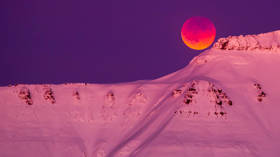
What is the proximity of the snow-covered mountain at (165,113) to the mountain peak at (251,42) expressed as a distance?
181 mm

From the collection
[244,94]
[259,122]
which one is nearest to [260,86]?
[244,94]

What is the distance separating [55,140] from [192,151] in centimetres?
2036

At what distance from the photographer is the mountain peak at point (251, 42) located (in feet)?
323

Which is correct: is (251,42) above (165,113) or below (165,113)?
above

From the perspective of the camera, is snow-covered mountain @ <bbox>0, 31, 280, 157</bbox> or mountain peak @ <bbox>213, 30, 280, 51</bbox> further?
mountain peak @ <bbox>213, 30, 280, 51</bbox>

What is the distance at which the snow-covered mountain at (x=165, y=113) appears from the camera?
74.1 metres

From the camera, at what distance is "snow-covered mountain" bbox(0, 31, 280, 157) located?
74.1 m

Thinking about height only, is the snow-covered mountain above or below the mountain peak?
below

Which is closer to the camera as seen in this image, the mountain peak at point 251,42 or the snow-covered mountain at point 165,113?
the snow-covered mountain at point 165,113

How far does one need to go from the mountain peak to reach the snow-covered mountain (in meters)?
0.18

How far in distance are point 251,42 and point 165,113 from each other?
2666cm

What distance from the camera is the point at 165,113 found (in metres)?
81.3

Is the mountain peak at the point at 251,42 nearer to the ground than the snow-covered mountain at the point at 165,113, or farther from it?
farther from it

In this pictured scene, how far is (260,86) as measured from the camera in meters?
88.1
